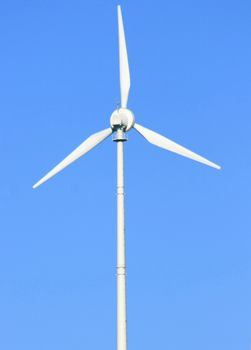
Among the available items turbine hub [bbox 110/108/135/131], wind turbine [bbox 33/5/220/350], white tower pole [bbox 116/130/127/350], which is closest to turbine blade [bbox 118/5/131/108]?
wind turbine [bbox 33/5/220/350]

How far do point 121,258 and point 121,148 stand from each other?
9779 mm

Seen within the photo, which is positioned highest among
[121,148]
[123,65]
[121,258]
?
[123,65]

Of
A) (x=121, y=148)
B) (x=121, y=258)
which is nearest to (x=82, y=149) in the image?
(x=121, y=148)

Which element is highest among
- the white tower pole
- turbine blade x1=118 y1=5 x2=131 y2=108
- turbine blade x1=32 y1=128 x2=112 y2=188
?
turbine blade x1=118 y1=5 x2=131 y2=108

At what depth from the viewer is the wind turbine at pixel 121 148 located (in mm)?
74625

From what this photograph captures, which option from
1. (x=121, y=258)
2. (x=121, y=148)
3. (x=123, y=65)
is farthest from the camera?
(x=123, y=65)

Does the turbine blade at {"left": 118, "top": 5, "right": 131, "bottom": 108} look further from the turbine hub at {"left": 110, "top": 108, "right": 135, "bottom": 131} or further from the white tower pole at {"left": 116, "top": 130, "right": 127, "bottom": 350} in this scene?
the white tower pole at {"left": 116, "top": 130, "right": 127, "bottom": 350}

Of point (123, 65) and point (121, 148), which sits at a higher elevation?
point (123, 65)

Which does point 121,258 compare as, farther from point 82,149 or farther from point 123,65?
point 123,65

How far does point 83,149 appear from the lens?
80312 millimetres

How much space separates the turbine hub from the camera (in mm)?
78562

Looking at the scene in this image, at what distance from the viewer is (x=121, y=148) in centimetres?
7812

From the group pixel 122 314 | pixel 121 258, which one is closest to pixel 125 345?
pixel 122 314

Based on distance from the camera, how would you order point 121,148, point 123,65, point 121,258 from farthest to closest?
point 123,65 < point 121,148 < point 121,258
